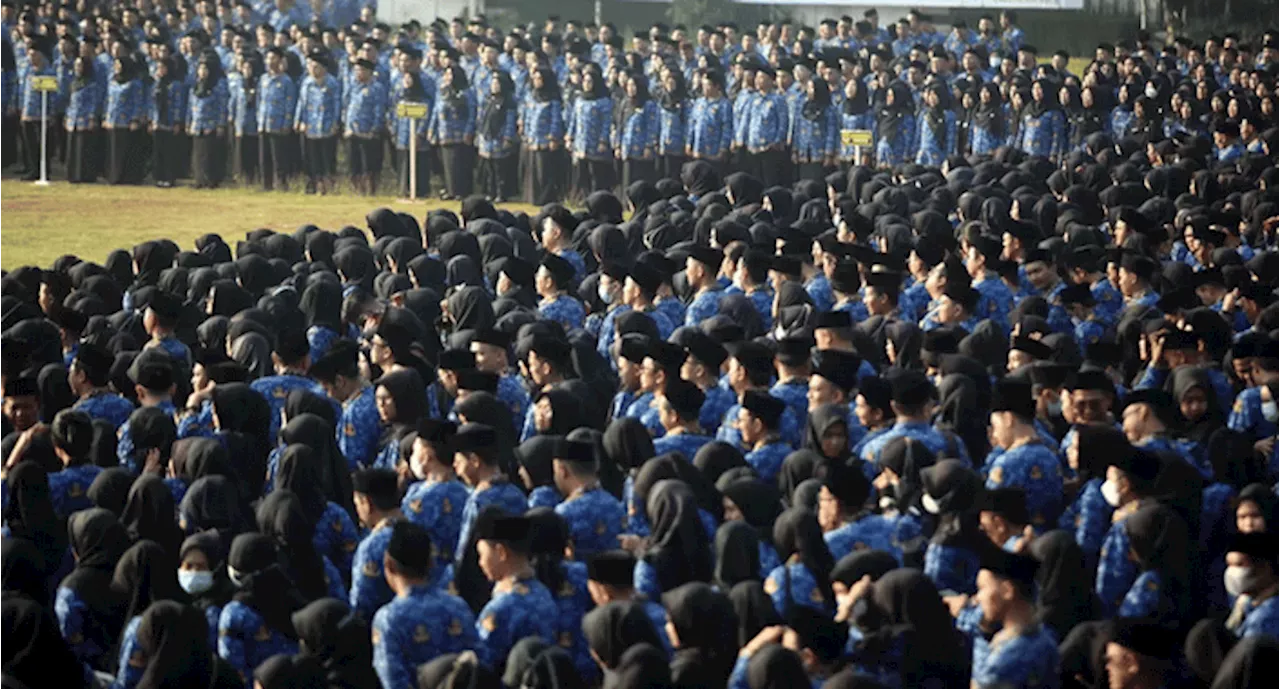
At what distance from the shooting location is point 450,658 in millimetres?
7965

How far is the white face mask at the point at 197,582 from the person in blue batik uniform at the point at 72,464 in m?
1.73

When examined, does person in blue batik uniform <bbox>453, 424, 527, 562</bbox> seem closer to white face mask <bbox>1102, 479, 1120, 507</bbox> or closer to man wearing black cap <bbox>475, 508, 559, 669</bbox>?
man wearing black cap <bbox>475, 508, 559, 669</bbox>

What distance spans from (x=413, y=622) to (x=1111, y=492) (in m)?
3.38

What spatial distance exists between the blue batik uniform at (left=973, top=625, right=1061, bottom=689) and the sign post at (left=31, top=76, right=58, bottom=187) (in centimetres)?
2131

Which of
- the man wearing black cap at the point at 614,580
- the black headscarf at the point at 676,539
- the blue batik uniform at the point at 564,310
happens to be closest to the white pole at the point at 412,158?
the blue batik uniform at the point at 564,310

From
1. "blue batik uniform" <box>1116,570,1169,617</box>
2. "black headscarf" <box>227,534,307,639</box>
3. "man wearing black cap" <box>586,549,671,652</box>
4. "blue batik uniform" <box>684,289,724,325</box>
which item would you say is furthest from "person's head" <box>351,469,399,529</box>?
"blue batik uniform" <box>684,289,724,325</box>

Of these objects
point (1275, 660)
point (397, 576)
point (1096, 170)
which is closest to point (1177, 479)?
point (1275, 660)

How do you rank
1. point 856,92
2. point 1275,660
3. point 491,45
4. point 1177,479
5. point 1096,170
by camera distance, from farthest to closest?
point 491,45 → point 856,92 → point 1096,170 → point 1177,479 → point 1275,660

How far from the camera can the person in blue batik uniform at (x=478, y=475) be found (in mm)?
10016

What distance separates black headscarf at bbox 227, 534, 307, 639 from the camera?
8.95 metres

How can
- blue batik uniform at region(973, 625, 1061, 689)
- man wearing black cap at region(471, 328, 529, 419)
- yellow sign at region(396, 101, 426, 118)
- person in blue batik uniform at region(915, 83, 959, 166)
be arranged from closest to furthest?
blue batik uniform at region(973, 625, 1061, 689), man wearing black cap at region(471, 328, 529, 419), yellow sign at region(396, 101, 426, 118), person in blue batik uniform at region(915, 83, 959, 166)

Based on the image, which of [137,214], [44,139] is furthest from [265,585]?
[44,139]

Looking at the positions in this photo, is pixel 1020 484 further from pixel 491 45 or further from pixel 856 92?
pixel 491 45

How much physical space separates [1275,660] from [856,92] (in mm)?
19268
